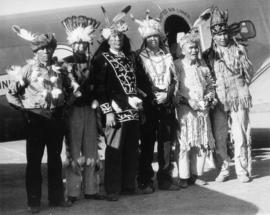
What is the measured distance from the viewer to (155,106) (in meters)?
6.02

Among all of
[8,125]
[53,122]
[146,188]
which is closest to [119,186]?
[146,188]

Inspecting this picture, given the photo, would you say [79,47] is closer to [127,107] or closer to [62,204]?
[127,107]

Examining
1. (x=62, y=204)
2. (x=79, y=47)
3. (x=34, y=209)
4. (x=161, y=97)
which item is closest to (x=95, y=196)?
(x=62, y=204)

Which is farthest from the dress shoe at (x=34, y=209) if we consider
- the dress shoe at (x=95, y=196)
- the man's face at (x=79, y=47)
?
the man's face at (x=79, y=47)

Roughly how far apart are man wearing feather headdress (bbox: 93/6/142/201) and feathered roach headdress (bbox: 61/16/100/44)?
0.19 metres

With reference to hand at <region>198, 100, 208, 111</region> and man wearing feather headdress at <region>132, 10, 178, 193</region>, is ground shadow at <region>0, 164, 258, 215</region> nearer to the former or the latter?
man wearing feather headdress at <region>132, 10, 178, 193</region>

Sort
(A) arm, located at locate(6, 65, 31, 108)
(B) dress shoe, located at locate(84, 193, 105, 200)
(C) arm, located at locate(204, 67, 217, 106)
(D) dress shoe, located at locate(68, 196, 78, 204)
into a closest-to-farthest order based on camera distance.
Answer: (A) arm, located at locate(6, 65, 31, 108), (D) dress shoe, located at locate(68, 196, 78, 204), (B) dress shoe, located at locate(84, 193, 105, 200), (C) arm, located at locate(204, 67, 217, 106)

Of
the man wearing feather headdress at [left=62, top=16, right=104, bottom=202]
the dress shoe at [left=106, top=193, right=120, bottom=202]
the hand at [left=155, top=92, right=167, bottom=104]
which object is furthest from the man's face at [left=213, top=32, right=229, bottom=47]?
the dress shoe at [left=106, top=193, right=120, bottom=202]

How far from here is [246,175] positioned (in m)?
6.40

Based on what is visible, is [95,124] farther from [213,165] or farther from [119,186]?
[213,165]

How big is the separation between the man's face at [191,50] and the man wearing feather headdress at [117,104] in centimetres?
75

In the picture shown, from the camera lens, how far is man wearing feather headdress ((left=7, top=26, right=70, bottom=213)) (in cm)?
523

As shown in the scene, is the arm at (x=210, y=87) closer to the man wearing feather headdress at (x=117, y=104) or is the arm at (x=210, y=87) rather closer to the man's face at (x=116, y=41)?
the man wearing feather headdress at (x=117, y=104)

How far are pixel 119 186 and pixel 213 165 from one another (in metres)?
1.55
